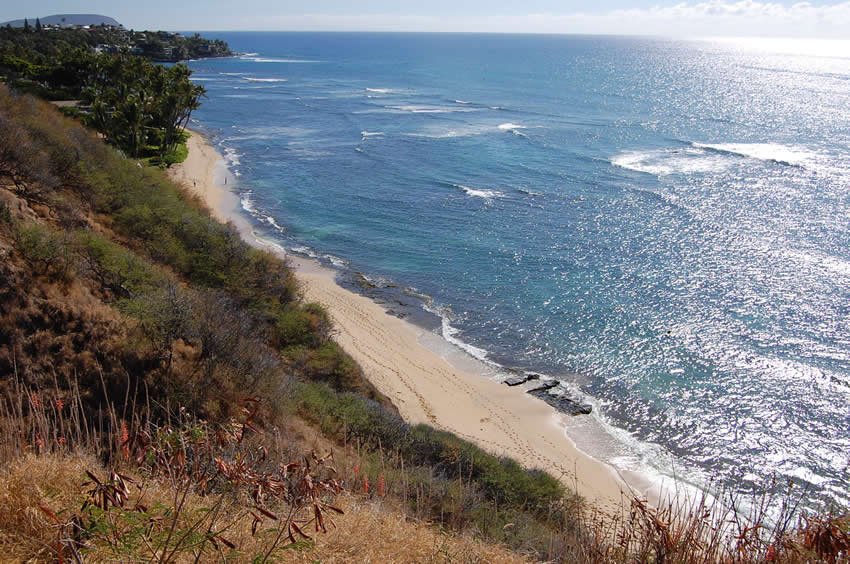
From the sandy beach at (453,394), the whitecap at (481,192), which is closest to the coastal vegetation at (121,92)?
the sandy beach at (453,394)

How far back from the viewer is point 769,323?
94.5 ft

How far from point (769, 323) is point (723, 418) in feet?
29.4

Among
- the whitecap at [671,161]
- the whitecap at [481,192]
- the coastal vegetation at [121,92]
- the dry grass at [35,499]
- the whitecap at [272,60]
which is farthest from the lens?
the whitecap at [272,60]

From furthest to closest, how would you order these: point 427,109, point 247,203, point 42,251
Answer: point 427,109, point 247,203, point 42,251

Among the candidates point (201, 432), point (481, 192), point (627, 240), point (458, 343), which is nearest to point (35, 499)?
point (201, 432)

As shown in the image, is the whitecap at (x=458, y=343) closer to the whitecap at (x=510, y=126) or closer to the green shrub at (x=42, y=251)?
the green shrub at (x=42, y=251)

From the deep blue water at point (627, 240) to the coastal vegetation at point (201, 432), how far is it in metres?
10.2

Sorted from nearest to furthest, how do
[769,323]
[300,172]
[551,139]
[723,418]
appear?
1. [723,418]
2. [769,323]
3. [300,172]
4. [551,139]

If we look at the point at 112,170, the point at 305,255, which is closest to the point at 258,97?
the point at 305,255

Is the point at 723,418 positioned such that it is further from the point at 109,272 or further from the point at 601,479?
the point at 109,272

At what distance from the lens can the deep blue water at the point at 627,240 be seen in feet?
75.5

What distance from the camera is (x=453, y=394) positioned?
930 inches

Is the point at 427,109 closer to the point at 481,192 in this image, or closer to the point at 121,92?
the point at 481,192

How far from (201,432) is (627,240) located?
38132mm
